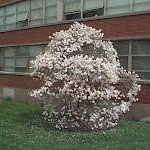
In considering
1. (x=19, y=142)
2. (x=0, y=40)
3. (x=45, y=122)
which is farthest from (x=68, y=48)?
(x=0, y=40)

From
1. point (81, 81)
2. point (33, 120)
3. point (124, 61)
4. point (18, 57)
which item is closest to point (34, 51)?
point (18, 57)

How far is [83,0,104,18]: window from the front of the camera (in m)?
12.3

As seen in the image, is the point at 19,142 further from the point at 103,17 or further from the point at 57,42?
the point at 103,17

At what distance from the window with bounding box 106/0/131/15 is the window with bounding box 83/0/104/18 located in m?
0.40

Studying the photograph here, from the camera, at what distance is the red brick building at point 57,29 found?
10.7 m

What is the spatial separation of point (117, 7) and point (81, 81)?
4839 mm

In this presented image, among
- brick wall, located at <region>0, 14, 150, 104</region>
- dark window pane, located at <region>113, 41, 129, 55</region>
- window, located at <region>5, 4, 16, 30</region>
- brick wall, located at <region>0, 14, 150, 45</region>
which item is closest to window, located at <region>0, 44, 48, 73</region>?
brick wall, located at <region>0, 14, 150, 104</region>

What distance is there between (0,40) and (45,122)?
10.2 m

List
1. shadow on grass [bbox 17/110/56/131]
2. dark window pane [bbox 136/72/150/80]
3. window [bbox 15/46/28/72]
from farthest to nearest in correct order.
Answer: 1. window [bbox 15/46/28/72]
2. dark window pane [bbox 136/72/150/80]
3. shadow on grass [bbox 17/110/56/131]

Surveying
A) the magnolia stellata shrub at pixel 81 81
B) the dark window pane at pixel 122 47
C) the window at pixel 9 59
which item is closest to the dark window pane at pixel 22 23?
the window at pixel 9 59

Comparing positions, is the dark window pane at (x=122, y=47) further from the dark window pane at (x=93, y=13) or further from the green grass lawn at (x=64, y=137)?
the green grass lawn at (x=64, y=137)

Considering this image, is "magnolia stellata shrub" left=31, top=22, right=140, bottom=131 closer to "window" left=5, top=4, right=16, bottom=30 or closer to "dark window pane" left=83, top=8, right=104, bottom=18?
"dark window pane" left=83, top=8, right=104, bottom=18

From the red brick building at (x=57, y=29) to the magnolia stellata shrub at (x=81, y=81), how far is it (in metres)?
1.80

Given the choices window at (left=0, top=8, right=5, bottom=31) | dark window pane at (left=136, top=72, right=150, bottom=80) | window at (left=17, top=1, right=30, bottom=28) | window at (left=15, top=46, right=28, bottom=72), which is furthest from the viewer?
window at (left=0, top=8, right=5, bottom=31)
